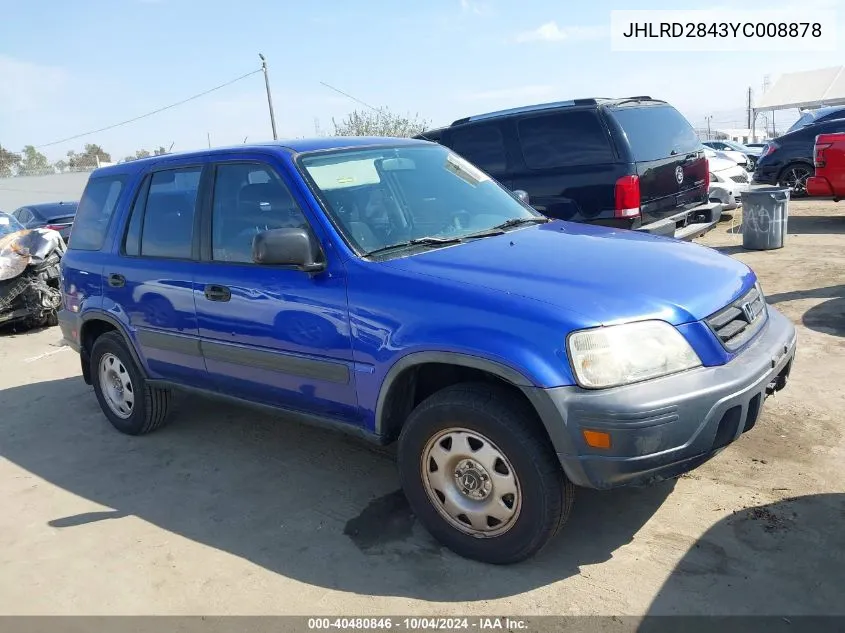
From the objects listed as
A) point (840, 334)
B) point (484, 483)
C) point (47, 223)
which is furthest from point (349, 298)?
point (47, 223)

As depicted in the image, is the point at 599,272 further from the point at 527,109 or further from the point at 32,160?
the point at 32,160

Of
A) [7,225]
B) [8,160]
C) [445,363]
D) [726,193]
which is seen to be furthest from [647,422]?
[8,160]

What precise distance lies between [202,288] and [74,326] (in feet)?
5.92

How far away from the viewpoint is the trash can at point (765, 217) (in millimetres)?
9602

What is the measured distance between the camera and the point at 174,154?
4.73m

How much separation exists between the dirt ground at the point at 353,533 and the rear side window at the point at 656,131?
2972mm

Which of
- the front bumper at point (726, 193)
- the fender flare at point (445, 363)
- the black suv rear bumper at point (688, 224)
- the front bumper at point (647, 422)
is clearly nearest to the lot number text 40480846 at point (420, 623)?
the front bumper at point (647, 422)

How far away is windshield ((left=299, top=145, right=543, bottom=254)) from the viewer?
12.1 ft

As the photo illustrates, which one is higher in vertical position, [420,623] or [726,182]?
[726,182]

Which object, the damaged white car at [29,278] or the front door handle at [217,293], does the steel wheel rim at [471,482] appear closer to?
the front door handle at [217,293]

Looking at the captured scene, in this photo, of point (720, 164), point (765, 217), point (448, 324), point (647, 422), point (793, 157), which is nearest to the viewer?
point (647, 422)

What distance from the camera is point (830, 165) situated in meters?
10.9

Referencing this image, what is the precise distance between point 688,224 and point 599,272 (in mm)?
5052

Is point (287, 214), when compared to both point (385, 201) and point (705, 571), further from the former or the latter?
point (705, 571)
